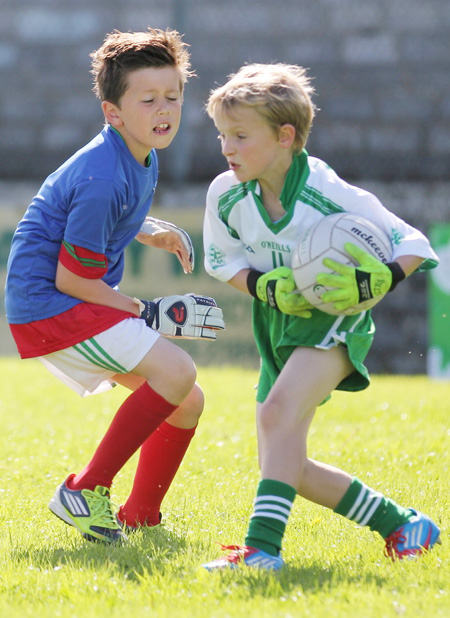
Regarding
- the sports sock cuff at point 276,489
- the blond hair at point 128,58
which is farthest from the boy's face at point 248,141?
the sports sock cuff at point 276,489

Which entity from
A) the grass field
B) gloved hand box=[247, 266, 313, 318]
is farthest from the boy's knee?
the grass field

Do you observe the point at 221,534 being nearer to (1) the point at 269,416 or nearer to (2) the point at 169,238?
(1) the point at 269,416

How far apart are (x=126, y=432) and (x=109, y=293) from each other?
1.66 feet

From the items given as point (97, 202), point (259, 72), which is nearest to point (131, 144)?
point (97, 202)

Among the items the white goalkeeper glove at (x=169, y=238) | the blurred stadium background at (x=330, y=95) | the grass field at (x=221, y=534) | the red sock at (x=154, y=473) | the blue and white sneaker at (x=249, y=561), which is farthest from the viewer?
the blurred stadium background at (x=330, y=95)

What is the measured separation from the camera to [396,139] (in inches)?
417

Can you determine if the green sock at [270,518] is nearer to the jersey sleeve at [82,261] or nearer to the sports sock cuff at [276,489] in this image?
the sports sock cuff at [276,489]

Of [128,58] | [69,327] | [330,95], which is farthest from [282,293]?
[330,95]

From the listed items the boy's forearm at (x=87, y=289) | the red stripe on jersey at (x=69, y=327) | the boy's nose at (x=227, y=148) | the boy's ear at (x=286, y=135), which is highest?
the boy's ear at (x=286, y=135)

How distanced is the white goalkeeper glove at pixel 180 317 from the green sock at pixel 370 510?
0.84 metres

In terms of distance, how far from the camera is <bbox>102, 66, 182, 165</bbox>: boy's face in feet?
11.7

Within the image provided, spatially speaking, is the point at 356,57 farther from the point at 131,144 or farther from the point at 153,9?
the point at 131,144

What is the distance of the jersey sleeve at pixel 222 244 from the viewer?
3380mm

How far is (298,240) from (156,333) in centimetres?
68
